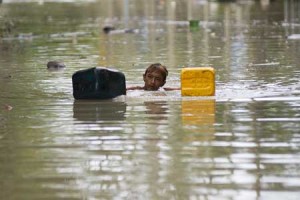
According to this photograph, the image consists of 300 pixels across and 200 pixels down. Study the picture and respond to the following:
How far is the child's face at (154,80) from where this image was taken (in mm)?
13430

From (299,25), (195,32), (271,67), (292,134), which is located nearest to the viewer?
(292,134)

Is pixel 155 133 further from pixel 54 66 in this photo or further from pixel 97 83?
pixel 54 66

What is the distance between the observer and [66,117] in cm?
1109

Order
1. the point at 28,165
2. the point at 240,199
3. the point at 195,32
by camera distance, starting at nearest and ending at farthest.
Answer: the point at 240,199, the point at 28,165, the point at 195,32

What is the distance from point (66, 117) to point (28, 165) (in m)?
2.96

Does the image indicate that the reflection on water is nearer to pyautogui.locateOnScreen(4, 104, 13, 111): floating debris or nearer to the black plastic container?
the black plastic container

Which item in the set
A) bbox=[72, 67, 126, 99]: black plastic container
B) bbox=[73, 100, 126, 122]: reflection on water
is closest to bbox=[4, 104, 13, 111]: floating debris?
bbox=[73, 100, 126, 122]: reflection on water

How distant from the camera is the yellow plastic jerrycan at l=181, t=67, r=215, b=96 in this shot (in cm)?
1276

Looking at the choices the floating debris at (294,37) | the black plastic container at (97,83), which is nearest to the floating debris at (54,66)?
the black plastic container at (97,83)

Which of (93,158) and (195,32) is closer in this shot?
(93,158)

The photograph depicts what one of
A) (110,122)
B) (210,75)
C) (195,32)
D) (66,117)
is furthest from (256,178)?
(195,32)

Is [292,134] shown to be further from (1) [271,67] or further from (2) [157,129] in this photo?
(1) [271,67]

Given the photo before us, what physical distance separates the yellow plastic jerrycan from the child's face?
0.59 m

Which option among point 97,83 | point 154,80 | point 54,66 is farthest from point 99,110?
point 54,66
